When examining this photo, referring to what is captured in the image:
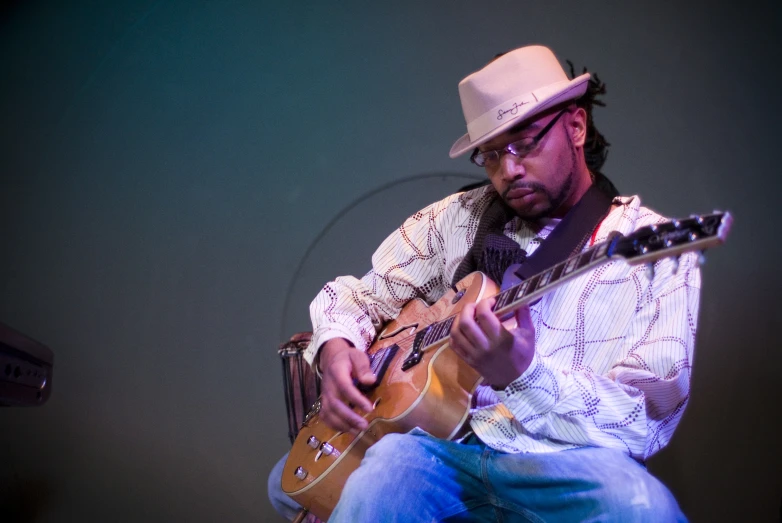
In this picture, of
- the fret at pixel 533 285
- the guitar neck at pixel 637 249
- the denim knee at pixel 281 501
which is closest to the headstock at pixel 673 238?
the guitar neck at pixel 637 249

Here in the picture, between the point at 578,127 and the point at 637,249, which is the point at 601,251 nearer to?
the point at 637,249

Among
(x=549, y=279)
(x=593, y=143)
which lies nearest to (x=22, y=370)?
(x=549, y=279)

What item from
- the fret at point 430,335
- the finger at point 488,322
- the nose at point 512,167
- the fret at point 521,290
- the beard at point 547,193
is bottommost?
the fret at point 430,335

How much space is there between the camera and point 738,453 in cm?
219

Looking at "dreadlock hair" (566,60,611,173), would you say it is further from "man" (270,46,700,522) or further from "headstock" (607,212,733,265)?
"headstock" (607,212,733,265)

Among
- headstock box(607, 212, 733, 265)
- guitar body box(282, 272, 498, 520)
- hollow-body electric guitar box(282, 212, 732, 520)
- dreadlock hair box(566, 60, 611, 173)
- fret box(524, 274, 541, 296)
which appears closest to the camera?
headstock box(607, 212, 733, 265)

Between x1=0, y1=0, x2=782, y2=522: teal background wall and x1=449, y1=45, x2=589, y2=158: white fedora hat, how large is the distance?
790 millimetres

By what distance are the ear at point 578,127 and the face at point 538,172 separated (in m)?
0.05

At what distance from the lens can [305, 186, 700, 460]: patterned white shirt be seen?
1.35 metres

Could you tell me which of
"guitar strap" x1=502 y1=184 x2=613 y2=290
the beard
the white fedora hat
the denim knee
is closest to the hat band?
the white fedora hat

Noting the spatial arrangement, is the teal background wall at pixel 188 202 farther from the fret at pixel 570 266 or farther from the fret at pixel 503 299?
the fret at pixel 570 266

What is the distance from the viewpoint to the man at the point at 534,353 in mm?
1335

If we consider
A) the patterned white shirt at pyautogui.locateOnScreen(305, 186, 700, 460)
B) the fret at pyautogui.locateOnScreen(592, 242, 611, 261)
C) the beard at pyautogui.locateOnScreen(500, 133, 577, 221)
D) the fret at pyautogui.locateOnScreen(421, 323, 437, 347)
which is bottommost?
the patterned white shirt at pyautogui.locateOnScreen(305, 186, 700, 460)

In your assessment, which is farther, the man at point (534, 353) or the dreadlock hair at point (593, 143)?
the dreadlock hair at point (593, 143)
